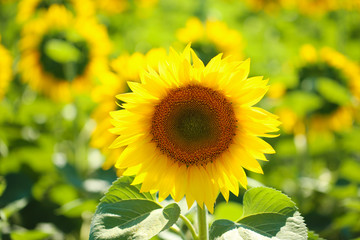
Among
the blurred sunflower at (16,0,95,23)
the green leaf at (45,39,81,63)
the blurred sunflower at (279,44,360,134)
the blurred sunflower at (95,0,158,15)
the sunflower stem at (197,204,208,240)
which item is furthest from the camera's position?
the blurred sunflower at (95,0,158,15)

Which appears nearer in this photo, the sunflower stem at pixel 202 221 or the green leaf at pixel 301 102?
the sunflower stem at pixel 202 221

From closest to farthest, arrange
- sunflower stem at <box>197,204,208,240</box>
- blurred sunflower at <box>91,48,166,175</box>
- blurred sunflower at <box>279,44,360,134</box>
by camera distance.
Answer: sunflower stem at <box>197,204,208,240</box> → blurred sunflower at <box>91,48,166,175</box> → blurred sunflower at <box>279,44,360,134</box>

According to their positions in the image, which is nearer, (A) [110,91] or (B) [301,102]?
(A) [110,91]

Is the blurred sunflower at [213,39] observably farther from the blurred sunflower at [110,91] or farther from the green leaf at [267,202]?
the green leaf at [267,202]

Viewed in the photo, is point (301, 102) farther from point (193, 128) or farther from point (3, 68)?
point (3, 68)

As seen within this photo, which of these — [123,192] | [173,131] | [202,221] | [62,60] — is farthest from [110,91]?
[202,221]

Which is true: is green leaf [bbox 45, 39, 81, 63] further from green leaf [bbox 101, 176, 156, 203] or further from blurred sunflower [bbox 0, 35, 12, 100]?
green leaf [bbox 101, 176, 156, 203]

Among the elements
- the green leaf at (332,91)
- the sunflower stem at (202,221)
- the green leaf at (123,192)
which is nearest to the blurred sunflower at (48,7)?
the green leaf at (332,91)

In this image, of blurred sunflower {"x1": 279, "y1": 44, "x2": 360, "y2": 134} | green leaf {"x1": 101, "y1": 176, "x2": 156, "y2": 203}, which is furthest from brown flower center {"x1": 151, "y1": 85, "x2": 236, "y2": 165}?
blurred sunflower {"x1": 279, "y1": 44, "x2": 360, "y2": 134}
